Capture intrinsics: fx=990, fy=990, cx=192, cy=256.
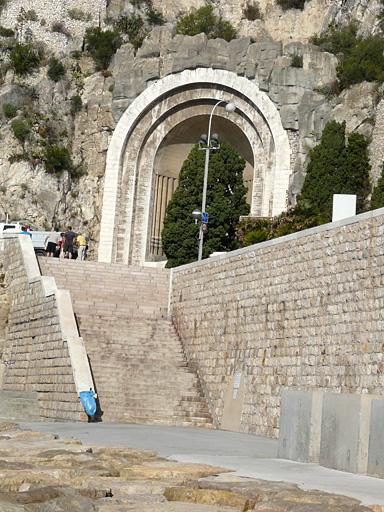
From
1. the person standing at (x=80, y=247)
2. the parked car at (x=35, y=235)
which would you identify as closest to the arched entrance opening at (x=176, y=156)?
the parked car at (x=35, y=235)

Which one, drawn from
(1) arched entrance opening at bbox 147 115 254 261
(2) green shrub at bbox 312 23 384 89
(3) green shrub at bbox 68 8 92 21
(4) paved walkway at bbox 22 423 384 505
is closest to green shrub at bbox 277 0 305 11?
(3) green shrub at bbox 68 8 92 21

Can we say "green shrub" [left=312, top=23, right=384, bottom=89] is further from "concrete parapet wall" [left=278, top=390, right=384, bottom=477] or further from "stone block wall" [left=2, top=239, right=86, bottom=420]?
"concrete parapet wall" [left=278, top=390, right=384, bottom=477]

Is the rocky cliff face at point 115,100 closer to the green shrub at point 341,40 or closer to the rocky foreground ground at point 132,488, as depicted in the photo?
the green shrub at point 341,40

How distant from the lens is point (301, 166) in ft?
98.7

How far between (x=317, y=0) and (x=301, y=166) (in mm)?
16943

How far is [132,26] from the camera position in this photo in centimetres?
4469

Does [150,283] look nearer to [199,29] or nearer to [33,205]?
[33,205]

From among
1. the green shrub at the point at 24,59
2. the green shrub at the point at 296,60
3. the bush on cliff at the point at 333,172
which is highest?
the green shrub at the point at 24,59

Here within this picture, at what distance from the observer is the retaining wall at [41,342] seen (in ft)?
55.5

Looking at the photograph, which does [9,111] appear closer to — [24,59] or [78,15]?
[24,59]

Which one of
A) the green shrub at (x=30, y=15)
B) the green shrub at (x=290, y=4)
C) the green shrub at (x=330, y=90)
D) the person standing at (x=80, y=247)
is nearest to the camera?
the person standing at (x=80, y=247)

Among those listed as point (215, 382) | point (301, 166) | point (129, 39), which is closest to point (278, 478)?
point (215, 382)

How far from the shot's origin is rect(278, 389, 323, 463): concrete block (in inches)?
371

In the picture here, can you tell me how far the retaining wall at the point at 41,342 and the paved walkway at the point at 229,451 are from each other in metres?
1.63
